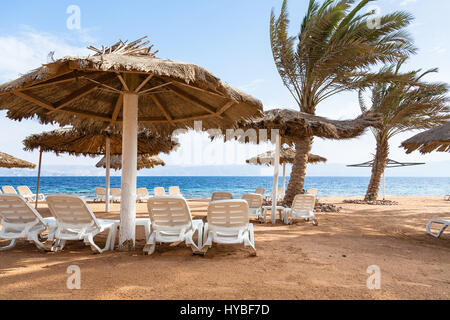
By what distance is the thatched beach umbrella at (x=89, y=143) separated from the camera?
8750mm

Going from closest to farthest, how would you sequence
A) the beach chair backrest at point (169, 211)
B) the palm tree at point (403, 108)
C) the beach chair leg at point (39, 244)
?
1. the beach chair backrest at point (169, 211)
2. the beach chair leg at point (39, 244)
3. the palm tree at point (403, 108)

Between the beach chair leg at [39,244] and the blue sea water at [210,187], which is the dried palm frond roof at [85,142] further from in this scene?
the blue sea water at [210,187]

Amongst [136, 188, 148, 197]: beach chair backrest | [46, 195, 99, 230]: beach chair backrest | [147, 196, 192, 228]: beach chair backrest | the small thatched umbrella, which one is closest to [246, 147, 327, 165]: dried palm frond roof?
the small thatched umbrella

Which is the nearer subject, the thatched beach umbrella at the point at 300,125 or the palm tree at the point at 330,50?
the thatched beach umbrella at the point at 300,125

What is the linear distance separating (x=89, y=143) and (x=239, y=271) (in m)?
8.80

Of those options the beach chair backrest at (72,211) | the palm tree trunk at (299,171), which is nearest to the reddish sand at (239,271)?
the beach chair backrest at (72,211)

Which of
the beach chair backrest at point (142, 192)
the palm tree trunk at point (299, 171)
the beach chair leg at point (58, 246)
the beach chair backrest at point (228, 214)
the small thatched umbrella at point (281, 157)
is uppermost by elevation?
the small thatched umbrella at point (281, 157)

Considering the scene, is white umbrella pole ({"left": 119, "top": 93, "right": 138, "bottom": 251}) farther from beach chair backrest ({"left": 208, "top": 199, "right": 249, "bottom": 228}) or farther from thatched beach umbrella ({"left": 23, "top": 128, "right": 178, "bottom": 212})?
thatched beach umbrella ({"left": 23, "top": 128, "right": 178, "bottom": 212})

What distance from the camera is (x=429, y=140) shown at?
5871mm
